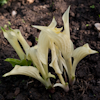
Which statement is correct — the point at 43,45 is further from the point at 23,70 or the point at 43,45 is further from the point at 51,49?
the point at 23,70

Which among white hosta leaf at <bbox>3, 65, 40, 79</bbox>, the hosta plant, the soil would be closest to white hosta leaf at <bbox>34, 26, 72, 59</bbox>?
the hosta plant

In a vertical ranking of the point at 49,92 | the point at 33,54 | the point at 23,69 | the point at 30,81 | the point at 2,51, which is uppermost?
the point at 33,54

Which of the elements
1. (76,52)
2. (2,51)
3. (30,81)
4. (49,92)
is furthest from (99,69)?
(2,51)

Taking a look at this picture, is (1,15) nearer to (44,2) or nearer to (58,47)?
(44,2)

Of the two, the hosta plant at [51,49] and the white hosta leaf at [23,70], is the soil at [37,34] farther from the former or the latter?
the white hosta leaf at [23,70]

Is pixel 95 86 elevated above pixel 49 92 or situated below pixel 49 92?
below

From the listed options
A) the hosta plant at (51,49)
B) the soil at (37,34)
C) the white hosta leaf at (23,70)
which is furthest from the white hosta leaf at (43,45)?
the soil at (37,34)

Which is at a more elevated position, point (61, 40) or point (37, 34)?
point (61, 40)

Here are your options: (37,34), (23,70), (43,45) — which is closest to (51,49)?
(43,45)

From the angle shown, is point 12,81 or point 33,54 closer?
point 33,54
